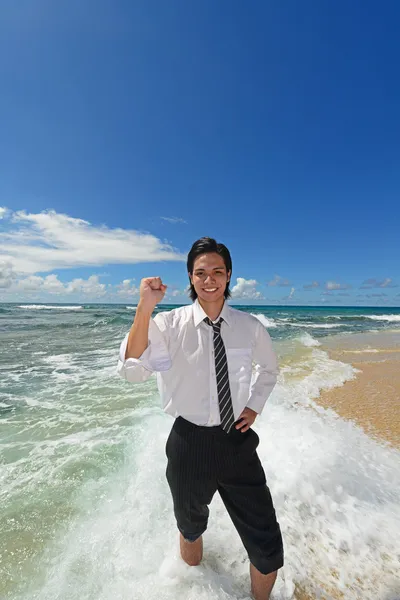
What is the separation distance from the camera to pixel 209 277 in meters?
2.10

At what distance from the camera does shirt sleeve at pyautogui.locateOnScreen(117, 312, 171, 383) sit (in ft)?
6.00

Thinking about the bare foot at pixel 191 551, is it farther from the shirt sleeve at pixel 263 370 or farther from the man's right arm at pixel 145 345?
the man's right arm at pixel 145 345

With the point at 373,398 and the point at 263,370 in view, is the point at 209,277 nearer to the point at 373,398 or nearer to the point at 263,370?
the point at 263,370

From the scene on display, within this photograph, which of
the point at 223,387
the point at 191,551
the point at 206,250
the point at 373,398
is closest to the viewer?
the point at 223,387

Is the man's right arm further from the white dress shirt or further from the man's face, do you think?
the man's face

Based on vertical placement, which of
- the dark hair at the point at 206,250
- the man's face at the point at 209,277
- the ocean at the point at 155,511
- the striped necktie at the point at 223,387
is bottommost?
the ocean at the point at 155,511

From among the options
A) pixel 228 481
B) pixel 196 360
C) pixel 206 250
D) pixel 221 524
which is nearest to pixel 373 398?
pixel 221 524

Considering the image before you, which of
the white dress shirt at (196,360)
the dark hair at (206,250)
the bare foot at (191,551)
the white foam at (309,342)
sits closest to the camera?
the white dress shirt at (196,360)

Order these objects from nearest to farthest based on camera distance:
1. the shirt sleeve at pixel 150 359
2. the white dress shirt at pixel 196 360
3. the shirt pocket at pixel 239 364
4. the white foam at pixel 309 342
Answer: the shirt sleeve at pixel 150 359 < the white dress shirt at pixel 196 360 < the shirt pocket at pixel 239 364 < the white foam at pixel 309 342

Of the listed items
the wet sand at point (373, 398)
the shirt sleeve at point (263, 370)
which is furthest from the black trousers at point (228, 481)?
the wet sand at point (373, 398)

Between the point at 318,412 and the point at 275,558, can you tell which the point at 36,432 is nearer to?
the point at 275,558

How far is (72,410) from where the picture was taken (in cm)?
624

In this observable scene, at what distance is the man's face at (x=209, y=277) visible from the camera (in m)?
2.10

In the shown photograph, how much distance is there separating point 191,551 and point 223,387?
1.57 metres
